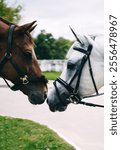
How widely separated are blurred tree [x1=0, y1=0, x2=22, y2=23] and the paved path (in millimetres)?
23557

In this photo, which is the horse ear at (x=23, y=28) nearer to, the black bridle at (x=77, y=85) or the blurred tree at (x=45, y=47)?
the black bridle at (x=77, y=85)

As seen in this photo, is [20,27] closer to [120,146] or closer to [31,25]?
[31,25]

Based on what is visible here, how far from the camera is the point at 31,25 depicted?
634 cm

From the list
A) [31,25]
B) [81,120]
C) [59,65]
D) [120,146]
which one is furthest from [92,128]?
[59,65]

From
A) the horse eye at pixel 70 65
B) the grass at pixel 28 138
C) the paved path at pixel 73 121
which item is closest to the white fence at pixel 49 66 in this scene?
the paved path at pixel 73 121

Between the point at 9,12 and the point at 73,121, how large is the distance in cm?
3093

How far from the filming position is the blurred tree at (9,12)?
1645 inches

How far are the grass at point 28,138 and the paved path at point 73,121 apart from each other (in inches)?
13.6

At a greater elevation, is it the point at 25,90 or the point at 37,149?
the point at 25,90

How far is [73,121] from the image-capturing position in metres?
13.3

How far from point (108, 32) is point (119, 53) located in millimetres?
380

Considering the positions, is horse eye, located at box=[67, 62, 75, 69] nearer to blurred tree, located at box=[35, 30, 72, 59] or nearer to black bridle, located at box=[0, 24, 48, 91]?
black bridle, located at box=[0, 24, 48, 91]

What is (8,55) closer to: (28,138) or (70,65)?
(70,65)

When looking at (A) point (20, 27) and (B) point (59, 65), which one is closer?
(A) point (20, 27)
